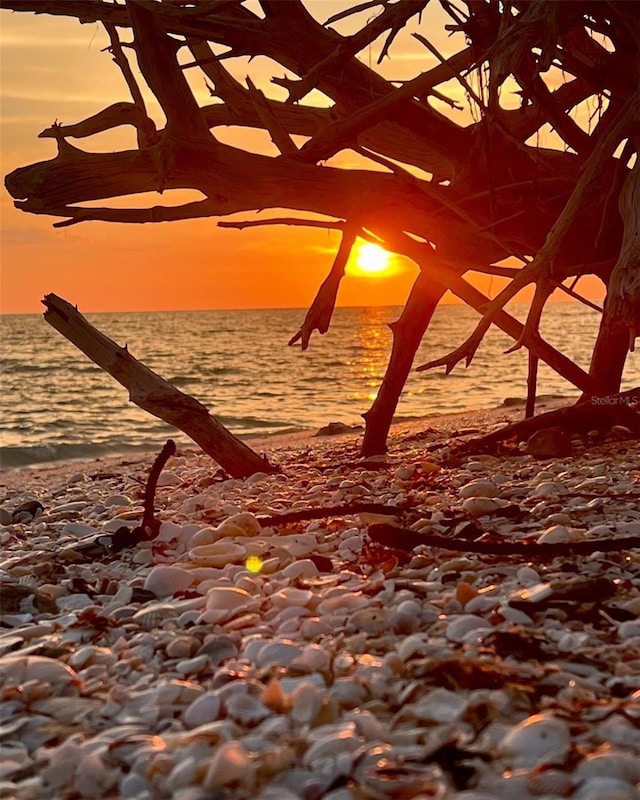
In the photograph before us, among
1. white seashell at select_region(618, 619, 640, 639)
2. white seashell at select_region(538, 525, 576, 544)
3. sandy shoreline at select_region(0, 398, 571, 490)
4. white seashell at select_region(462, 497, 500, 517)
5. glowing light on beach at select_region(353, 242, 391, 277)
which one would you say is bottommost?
sandy shoreline at select_region(0, 398, 571, 490)

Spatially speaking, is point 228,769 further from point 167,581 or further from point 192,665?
point 167,581

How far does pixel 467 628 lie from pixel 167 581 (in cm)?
114

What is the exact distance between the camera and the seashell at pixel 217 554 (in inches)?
126

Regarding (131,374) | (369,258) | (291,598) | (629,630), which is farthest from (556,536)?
(369,258)

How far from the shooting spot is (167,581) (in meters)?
2.96

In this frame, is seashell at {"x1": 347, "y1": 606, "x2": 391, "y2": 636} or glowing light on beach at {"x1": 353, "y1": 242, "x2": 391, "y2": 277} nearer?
seashell at {"x1": 347, "y1": 606, "x2": 391, "y2": 636}

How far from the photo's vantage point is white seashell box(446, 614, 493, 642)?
7.50ft

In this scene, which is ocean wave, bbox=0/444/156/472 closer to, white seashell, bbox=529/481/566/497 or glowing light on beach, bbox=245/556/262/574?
white seashell, bbox=529/481/566/497

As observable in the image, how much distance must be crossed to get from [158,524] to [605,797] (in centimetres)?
255

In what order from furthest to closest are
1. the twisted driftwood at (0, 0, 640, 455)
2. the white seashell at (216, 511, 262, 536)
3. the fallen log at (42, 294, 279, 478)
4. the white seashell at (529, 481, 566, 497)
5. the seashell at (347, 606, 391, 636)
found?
1. the fallen log at (42, 294, 279, 478)
2. the twisted driftwood at (0, 0, 640, 455)
3. the white seashell at (529, 481, 566, 497)
4. the white seashell at (216, 511, 262, 536)
5. the seashell at (347, 606, 391, 636)

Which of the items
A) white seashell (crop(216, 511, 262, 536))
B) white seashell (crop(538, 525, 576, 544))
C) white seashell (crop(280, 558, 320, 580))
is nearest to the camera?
white seashell (crop(280, 558, 320, 580))

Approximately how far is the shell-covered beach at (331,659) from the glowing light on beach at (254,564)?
12 millimetres

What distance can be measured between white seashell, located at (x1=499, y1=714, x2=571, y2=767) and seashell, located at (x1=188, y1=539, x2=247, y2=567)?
1.59m

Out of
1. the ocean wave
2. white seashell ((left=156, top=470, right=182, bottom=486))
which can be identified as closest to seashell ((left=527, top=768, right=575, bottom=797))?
white seashell ((left=156, top=470, right=182, bottom=486))
